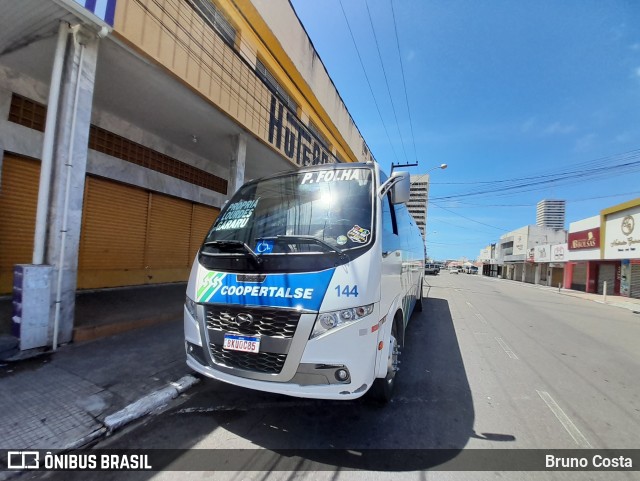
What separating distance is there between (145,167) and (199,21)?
13.5 ft

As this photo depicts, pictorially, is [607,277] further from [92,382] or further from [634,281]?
[92,382]

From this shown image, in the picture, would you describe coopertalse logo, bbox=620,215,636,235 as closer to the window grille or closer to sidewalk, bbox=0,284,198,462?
the window grille

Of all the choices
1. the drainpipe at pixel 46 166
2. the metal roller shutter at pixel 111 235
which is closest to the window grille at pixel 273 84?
the metal roller shutter at pixel 111 235

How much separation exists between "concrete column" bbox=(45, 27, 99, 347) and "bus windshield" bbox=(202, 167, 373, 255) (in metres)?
2.46

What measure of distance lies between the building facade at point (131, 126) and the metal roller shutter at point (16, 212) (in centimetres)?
2

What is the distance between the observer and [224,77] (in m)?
7.07

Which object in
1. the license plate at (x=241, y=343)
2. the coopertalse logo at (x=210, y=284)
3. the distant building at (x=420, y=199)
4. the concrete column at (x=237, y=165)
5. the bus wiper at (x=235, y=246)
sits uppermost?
the distant building at (x=420, y=199)

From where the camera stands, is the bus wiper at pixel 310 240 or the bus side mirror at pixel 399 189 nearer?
the bus wiper at pixel 310 240

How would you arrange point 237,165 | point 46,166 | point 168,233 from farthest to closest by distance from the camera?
1. point 168,233
2. point 237,165
3. point 46,166

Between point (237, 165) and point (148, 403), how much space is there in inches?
251

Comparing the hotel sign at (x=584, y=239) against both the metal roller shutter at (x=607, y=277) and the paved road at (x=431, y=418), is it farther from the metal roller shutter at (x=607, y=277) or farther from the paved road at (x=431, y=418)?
the paved road at (x=431, y=418)

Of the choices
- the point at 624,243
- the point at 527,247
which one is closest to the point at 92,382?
the point at 624,243

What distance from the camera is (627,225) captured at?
22.5 metres

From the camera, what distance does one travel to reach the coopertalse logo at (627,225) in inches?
867
